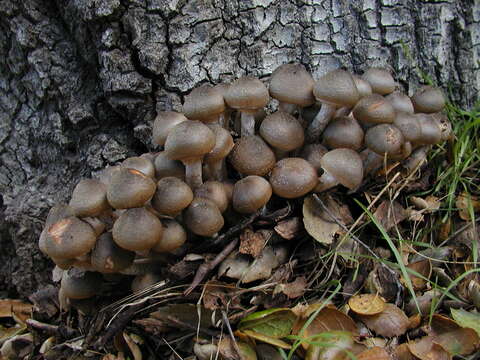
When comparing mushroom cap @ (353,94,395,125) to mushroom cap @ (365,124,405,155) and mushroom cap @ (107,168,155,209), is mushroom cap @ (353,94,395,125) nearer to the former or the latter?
mushroom cap @ (365,124,405,155)

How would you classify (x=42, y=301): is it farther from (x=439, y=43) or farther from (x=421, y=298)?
(x=439, y=43)

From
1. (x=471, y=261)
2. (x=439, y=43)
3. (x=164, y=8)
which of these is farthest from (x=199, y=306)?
(x=439, y=43)

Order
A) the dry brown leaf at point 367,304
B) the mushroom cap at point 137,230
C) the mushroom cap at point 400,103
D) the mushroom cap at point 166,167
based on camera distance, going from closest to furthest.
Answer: the mushroom cap at point 137,230
the dry brown leaf at point 367,304
the mushroom cap at point 166,167
the mushroom cap at point 400,103

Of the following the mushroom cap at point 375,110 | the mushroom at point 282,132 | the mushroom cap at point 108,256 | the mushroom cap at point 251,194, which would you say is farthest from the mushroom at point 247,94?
the mushroom cap at point 108,256

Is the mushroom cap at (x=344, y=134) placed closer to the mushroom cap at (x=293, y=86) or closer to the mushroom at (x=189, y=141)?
the mushroom cap at (x=293, y=86)

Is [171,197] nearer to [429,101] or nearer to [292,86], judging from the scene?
[292,86]

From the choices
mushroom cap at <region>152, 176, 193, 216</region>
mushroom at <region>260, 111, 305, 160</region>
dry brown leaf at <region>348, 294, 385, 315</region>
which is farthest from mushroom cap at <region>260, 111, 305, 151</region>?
dry brown leaf at <region>348, 294, 385, 315</region>
